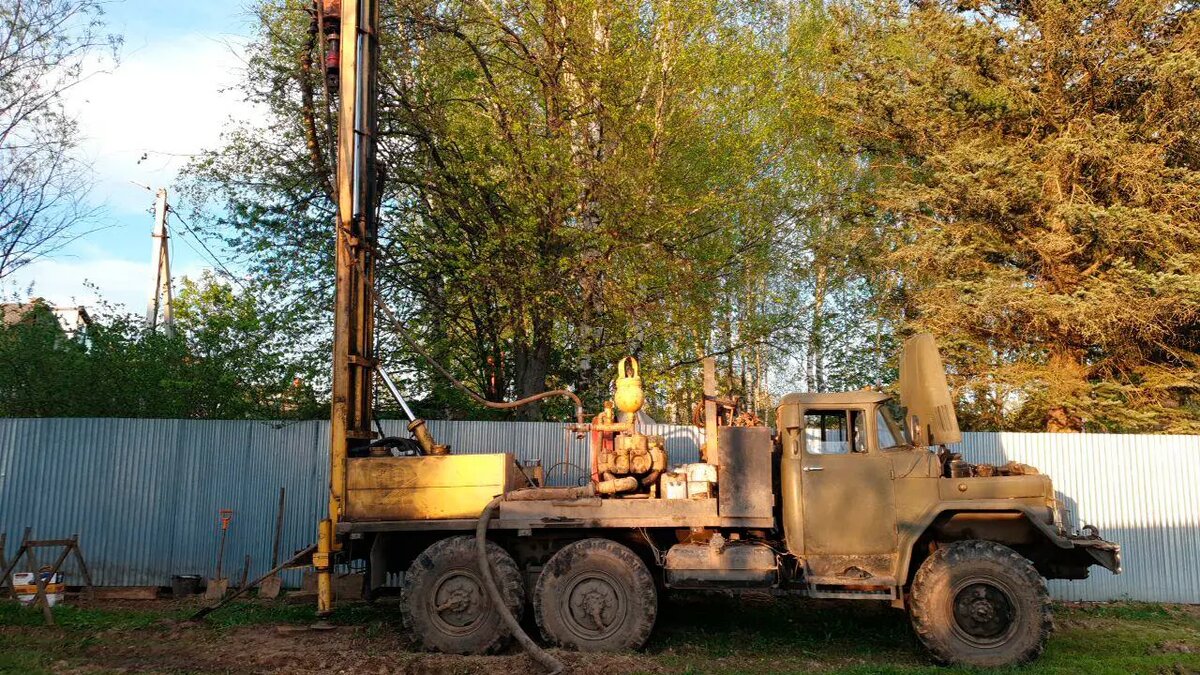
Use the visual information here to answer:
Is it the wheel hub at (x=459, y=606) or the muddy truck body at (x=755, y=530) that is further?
the wheel hub at (x=459, y=606)

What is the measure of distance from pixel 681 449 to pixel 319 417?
6410mm

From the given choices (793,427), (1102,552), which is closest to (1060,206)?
(1102,552)

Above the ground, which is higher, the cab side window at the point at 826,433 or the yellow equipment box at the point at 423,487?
the cab side window at the point at 826,433

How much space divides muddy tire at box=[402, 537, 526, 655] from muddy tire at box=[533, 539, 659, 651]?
36cm

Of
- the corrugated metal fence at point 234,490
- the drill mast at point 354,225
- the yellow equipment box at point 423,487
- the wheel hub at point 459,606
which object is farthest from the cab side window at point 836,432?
the drill mast at point 354,225

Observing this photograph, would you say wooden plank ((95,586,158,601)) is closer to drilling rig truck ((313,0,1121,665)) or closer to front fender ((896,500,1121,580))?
drilling rig truck ((313,0,1121,665))

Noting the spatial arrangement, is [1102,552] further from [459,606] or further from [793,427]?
[459,606]

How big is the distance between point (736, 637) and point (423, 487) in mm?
4077

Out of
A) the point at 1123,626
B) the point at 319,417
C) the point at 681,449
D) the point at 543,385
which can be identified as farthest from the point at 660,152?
the point at 1123,626

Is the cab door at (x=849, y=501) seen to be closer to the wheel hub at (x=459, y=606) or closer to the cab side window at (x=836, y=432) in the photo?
the cab side window at (x=836, y=432)

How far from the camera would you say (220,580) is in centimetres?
1139

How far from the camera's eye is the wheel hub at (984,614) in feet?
27.0

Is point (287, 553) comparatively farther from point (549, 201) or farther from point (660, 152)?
point (660, 152)

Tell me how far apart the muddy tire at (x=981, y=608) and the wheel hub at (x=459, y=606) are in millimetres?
4557
